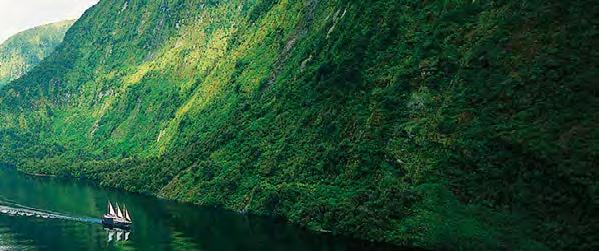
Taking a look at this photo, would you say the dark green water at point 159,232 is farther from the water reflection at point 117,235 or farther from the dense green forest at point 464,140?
the dense green forest at point 464,140

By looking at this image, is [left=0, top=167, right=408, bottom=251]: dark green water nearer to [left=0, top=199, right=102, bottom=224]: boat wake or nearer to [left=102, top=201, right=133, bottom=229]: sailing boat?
[left=0, top=199, right=102, bottom=224]: boat wake

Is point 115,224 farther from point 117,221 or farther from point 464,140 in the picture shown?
point 464,140

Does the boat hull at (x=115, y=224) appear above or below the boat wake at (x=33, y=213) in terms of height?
below

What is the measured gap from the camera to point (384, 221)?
144 meters

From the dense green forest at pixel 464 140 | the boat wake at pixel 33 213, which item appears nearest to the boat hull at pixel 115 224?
the boat wake at pixel 33 213

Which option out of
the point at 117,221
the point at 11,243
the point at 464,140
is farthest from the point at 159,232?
the point at 464,140

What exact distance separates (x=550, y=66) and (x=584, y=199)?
31838 mm

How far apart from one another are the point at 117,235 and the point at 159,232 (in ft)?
32.4

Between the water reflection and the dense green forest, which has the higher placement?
the water reflection

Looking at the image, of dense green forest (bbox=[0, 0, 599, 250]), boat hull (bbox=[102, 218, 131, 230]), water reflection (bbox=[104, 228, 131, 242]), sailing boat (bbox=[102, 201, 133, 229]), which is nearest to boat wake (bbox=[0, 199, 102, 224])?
sailing boat (bbox=[102, 201, 133, 229])

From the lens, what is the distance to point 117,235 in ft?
513

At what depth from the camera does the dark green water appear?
14025cm

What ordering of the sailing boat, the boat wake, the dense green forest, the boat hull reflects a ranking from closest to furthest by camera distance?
the dense green forest
the boat hull
the sailing boat
the boat wake

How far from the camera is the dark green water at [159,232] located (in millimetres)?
140250
